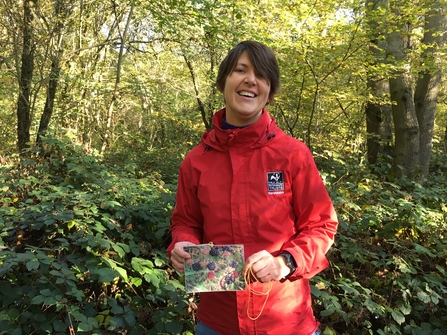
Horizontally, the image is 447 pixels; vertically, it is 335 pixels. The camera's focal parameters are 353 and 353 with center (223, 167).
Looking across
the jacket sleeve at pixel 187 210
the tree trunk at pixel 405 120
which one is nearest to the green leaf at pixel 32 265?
the jacket sleeve at pixel 187 210

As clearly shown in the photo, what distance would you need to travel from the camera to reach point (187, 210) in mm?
1750

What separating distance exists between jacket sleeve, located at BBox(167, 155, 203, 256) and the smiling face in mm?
372

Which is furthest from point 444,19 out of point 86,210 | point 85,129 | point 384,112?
point 85,129

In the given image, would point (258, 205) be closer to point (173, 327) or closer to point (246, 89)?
point (246, 89)

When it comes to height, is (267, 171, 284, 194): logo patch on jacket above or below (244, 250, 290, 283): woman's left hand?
above

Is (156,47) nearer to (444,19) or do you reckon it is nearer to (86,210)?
(444,19)

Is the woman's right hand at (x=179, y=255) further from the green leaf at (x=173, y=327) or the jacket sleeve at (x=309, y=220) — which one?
the green leaf at (x=173, y=327)

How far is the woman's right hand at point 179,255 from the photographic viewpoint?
152cm

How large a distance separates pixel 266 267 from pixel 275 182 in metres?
0.37

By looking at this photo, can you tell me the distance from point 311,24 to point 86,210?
16.3ft

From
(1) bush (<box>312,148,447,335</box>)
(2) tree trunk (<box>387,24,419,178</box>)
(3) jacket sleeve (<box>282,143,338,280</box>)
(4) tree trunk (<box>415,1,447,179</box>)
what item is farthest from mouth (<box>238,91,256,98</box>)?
(4) tree trunk (<box>415,1,447,179</box>)

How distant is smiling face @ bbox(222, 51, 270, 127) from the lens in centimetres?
159

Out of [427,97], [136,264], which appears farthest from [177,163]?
[136,264]

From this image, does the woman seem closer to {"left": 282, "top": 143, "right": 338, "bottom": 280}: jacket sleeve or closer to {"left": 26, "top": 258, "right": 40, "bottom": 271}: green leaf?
{"left": 282, "top": 143, "right": 338, "bottom": 280}: jacket sleeve
